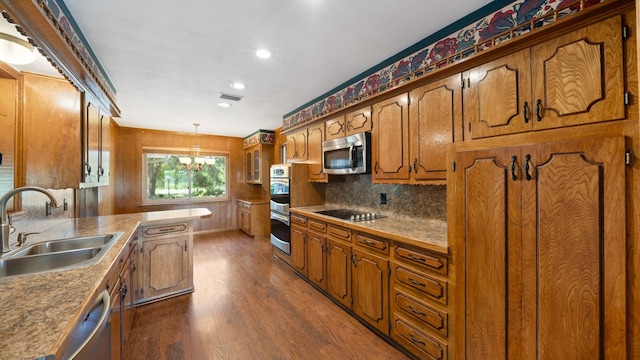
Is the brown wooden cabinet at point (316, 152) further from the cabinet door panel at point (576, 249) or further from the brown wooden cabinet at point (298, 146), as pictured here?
the cabinet door panel at point (576, 249)

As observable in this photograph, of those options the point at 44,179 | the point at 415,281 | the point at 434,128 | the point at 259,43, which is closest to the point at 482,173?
the point at 434,128

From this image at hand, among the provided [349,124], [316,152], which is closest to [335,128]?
[349,124]

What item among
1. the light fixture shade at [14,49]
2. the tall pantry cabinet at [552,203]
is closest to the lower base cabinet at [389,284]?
the tall pantry cabinet at [552,203]

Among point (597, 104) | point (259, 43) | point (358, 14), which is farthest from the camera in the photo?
point (259, 43)

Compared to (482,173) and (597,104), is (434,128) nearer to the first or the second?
(482,173)

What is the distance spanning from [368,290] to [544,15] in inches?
89.6

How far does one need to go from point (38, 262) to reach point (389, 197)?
285 centimetres

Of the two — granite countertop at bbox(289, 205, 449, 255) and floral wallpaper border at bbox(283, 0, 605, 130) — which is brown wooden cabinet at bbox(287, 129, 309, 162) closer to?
floral wallpaper border at bbox(283, 0, 605, 130)

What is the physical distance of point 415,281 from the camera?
179 centimetres

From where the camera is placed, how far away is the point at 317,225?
293 centimetres

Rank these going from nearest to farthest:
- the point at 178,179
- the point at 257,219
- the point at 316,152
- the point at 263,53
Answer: the point at 263,53 < the point at 316,152 < the point at 257,219 < the point at 178,179

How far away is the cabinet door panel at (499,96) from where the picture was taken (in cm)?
141

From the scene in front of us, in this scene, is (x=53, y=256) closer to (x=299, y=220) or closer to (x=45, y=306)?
(x=45, y=306)

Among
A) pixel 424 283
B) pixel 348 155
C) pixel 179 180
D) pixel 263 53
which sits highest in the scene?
pixel 263 53
